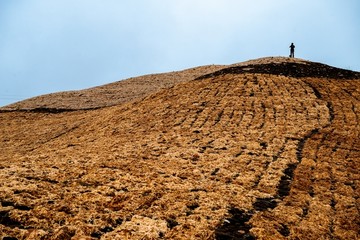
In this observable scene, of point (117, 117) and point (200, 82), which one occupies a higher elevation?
point (200, 82)

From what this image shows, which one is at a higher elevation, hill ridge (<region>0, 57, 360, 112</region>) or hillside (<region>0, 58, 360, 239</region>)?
hill ridge (<region>0, 57, 360, 112</region>)

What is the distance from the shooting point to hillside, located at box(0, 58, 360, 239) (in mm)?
6309

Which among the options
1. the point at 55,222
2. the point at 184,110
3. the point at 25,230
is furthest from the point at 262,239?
the point at 184,110

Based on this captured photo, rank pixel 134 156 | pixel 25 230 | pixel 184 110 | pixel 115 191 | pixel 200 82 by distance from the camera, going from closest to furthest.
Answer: pixel 25 230, pixel 115 191, pixel 134 156, pixel 184 110, pixel 200 82

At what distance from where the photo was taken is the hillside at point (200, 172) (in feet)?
20.7

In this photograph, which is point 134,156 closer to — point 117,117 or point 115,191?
point 115,191

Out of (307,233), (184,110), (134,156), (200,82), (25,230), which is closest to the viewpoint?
(25,230)

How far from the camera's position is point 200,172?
375 inches

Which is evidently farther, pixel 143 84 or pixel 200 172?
pixel 143 84

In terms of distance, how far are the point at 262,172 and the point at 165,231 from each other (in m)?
4.55

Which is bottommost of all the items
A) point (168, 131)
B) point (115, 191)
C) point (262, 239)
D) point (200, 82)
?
point (262, 239)

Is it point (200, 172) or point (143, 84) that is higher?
point (143, 84)

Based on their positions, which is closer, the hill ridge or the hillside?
the hillside

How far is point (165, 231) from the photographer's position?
603 cm
